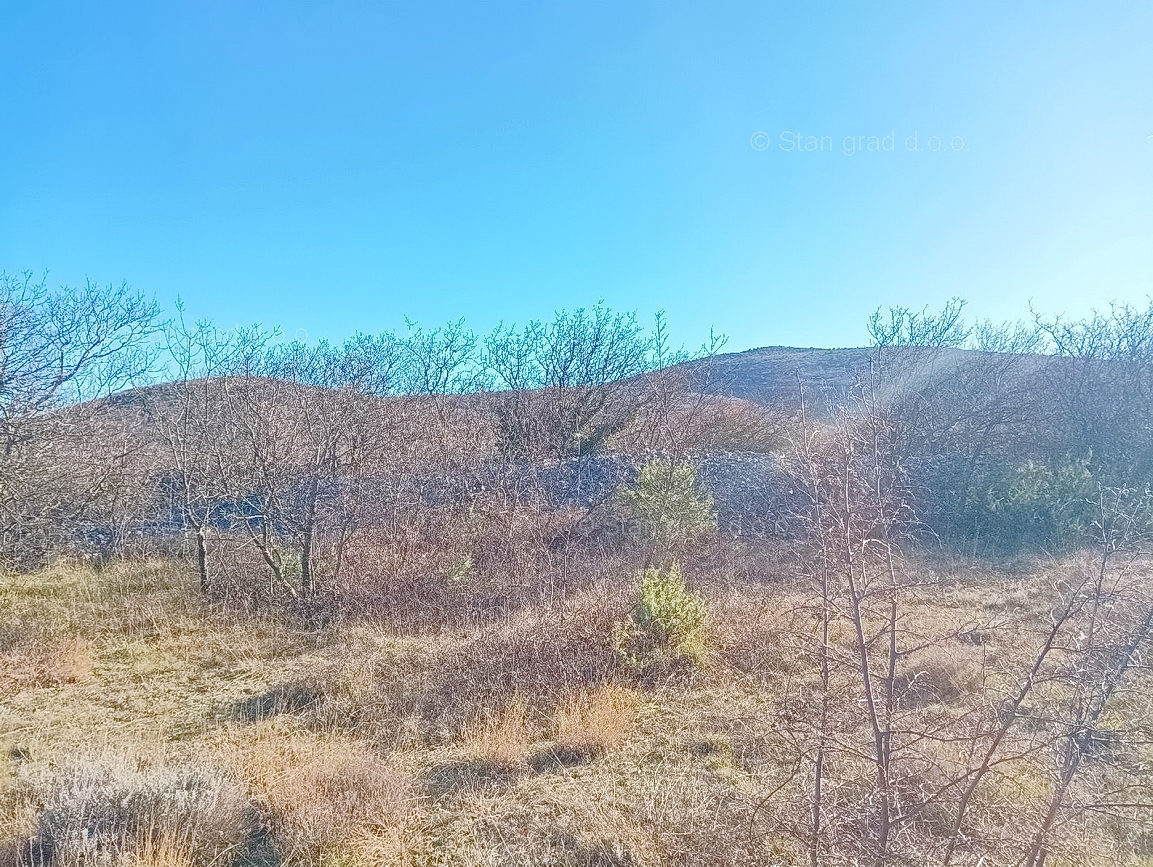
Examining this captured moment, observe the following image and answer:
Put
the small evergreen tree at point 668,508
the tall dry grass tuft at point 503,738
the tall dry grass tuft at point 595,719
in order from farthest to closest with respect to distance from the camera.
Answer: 1. the small evergreen tree at point 668,508
2. the tall dry grass tuft at point 595,719
3. the tall dry grass tuft at point 503,738

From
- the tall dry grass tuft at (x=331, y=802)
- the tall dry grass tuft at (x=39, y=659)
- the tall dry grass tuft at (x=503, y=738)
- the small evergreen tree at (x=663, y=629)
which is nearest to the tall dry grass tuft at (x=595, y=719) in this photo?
the tall dry grass tuft at (x=503, y=738)

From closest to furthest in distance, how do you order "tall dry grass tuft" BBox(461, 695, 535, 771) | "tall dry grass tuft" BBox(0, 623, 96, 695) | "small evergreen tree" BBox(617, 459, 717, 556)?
"tall dry grass tuft" BBox(461, 695, 535, 771) → "tall dry grass tuft" BBox(0, 623, 96, 695) → "small evergreen tree" BBox(617, 459, 717, 556)

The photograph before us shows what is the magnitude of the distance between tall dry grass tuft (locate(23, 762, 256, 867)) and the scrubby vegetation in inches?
Answer: 0.6

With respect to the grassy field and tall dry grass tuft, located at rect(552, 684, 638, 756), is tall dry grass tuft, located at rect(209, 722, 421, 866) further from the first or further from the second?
tall dry grass tuft, located at rect(552, 684, 638, 756)

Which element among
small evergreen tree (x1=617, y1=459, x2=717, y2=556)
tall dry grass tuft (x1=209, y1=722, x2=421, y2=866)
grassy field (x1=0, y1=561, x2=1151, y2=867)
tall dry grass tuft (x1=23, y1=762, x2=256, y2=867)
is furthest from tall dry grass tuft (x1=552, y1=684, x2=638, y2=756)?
small evergreen tree (x1=617, y1=459, x2=717, y2=556)


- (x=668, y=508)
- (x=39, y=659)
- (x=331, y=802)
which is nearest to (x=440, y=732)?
(x=331, y=802)

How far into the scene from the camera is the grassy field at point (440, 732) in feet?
8.79

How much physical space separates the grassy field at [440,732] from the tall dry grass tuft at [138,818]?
12 mm

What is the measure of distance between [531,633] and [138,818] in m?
3.01

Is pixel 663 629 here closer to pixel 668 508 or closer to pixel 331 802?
pixel 668 508

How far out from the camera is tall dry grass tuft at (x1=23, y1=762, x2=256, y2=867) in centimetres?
248

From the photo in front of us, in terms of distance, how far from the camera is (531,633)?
514cm

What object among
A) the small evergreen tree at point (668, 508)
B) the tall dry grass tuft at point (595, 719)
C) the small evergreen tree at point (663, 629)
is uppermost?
the small evergreen tree at point (668, 508)

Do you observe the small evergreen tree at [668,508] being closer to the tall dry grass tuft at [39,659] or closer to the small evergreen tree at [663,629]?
A: the small evergreen tree at [663,629]
